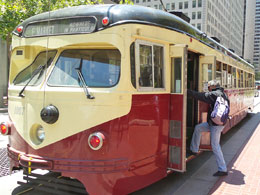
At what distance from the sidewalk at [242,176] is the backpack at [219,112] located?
3.68ft

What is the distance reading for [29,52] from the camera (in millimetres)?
4629

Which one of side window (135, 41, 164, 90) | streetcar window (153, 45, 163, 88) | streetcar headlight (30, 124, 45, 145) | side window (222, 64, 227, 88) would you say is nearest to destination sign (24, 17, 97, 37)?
side window (135, 41, 164, 90)

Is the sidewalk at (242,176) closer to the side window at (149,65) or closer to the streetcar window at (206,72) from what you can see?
the streetcar window at (206,72)

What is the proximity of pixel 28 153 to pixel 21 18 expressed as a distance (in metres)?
13.1

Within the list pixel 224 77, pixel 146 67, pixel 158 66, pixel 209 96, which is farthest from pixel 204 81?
pixel 146 67

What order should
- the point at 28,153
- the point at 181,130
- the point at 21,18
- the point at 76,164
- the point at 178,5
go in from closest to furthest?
the point at 76,164, the point at 28,153, the point at 181,130, the point at 21,18, the point at 178,5

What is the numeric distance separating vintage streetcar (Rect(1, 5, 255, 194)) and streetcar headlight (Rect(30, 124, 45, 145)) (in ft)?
0.05

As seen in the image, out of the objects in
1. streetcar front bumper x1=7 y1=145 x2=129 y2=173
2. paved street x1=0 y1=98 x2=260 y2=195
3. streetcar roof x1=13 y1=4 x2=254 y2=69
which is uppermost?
streetcar roof x1=13 y1=4 x2=254 y2=69

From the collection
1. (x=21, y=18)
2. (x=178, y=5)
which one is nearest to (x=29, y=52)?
(x=21, y=18)

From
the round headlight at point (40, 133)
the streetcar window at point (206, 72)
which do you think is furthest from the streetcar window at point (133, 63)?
the streetcar window at point (206, 72)

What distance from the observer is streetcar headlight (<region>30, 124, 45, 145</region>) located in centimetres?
407

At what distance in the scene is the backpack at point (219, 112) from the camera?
5164 millimetres

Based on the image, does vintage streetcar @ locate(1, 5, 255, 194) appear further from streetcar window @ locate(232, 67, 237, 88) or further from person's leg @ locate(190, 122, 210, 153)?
streetcar window @ locate(232, 67, 237, 88)

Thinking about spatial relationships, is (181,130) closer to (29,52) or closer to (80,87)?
(80,87)
